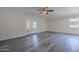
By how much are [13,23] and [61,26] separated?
2.89 ft

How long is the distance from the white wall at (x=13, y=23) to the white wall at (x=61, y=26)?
0.49 feet

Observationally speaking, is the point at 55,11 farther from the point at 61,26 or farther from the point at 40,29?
the point at 40,29

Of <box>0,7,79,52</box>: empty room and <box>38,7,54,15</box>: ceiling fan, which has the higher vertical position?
<box>38,7,54,15</box>: ceiling fan

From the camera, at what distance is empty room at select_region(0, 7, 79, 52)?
80.4 inches

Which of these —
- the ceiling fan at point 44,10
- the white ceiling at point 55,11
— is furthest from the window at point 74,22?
the ceiling fan at point 44,10

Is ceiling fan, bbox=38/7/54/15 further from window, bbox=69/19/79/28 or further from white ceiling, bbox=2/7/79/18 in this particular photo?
window, bbox=69/19/79/28

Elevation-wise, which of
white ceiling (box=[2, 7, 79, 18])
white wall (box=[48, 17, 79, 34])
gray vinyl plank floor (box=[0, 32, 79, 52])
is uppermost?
white ceiling (box=[2, 7, 79, 18])

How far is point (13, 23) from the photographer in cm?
207

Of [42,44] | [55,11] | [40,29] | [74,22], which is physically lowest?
[42,44]

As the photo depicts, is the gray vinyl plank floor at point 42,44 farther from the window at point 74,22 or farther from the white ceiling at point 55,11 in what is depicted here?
the white ceiling at point 55,11

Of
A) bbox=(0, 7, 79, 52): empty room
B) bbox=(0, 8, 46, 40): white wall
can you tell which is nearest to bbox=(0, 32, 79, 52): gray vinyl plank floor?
bbox=(0, 7, 79, 52): empty room

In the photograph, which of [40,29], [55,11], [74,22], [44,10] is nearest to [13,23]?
[40,29]
